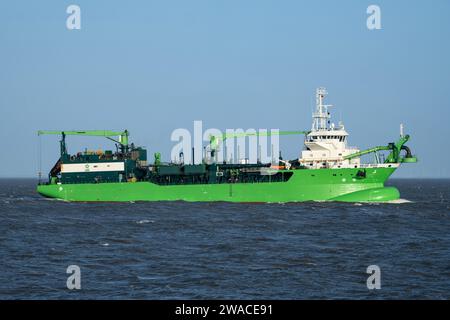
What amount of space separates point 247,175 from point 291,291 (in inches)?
1852

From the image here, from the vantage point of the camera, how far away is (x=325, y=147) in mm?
72375

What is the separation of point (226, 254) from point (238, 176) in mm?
39046

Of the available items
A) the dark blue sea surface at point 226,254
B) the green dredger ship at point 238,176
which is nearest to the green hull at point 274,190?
the green dredger ship at point 238,176

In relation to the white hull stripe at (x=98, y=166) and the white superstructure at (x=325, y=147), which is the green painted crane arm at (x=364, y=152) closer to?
the white superstructure at (x=325, y=147)

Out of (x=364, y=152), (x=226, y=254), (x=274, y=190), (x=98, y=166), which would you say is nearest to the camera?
(x=226, y=254)

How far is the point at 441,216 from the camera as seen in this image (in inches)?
2372

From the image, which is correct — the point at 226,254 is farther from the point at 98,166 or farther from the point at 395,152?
the point at 98,166

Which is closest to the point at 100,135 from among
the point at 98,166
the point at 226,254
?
the point at 98,166
